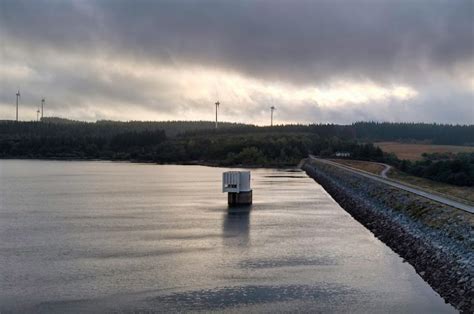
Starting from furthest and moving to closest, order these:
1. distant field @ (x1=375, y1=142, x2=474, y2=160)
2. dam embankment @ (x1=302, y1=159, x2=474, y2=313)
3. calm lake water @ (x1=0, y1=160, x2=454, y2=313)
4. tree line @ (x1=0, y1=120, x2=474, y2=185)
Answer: tree line @ (x1=0, y1=120, x2=474, y2=185), distant field @ (x1=375, y1=142, x2=474, y2=160), dam embankment @ (x1=302, y1=159, x2=474, y2=313), calm lake water @ (x1=0, y1=160, x2=454, y2=313)

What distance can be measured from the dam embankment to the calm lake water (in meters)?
0.50

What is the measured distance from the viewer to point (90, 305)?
583 inches

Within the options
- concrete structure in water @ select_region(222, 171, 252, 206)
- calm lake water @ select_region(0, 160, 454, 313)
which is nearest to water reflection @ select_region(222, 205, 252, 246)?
calm lake water @ select_region(0, 160, 454, 313)

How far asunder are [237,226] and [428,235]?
11.0 m

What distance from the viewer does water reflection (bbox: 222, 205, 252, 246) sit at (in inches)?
1000

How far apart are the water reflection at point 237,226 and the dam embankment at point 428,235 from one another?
20.0 feet

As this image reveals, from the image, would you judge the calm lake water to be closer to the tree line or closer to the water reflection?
the water reflection

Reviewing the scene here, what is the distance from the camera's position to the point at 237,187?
3978 centimetres

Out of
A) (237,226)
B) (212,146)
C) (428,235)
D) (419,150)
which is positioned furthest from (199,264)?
(212,146)

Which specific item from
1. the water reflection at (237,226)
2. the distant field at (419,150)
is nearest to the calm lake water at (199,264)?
the water reflection at (237,226)

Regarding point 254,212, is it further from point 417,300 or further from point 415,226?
point 417,300

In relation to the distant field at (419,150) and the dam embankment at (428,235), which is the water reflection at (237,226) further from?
the distant field at (419,150)

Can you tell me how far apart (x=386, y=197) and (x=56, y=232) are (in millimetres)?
17703

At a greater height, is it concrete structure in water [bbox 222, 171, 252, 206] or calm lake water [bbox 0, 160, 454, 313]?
concrete structure in water [bbox 222, 171, 252, 206]
